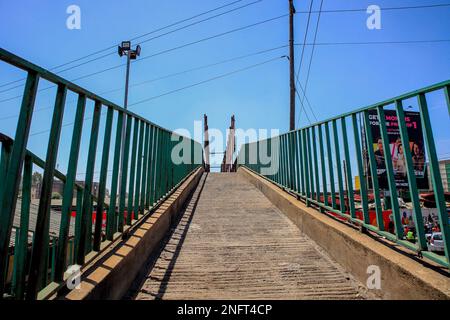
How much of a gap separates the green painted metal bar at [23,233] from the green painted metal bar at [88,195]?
1.43 ft

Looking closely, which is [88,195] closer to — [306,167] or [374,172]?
[374,172]

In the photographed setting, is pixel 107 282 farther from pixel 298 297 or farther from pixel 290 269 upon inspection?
pixel 290 269

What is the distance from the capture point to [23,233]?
6.12 feet

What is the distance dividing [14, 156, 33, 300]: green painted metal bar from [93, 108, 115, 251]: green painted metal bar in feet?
2.22

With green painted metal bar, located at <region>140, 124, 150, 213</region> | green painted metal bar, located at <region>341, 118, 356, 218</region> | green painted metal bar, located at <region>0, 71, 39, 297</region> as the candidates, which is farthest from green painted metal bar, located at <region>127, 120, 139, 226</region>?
green painted metal bar, located at <region>341, 118, 356, 218</region>

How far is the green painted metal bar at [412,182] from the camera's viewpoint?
82.9 inches

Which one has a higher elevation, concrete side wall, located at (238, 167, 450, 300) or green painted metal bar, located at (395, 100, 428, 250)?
green painted metal bar, located at (395, 100, 428, 250)

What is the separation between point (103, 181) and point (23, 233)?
2.83 feet

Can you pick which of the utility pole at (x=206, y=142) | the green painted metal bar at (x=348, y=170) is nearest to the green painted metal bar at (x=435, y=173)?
Answer: the green painted metal bar at (x=348, y=170)

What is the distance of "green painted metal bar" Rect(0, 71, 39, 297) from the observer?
144 cm

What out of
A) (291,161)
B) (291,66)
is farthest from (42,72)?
(291,66)

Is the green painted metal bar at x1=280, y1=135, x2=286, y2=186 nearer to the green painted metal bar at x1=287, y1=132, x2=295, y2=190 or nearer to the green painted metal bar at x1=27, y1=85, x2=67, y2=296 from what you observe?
the green painted metal bar at x1=287, y1=132, x2=295, y2=190

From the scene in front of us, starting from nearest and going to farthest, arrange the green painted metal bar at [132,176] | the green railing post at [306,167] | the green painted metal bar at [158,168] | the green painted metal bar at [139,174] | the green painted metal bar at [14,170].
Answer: the green painted metal bar at [14,170]
the green painted metal bar at [132,176]
the green painted metal bar at [139,174]
the green railing post at [306,167]
the green painted metal bar at [158,168]

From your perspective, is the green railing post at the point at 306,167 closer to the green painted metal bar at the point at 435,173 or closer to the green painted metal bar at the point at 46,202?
the green painted metal bar at the point at 435,173
